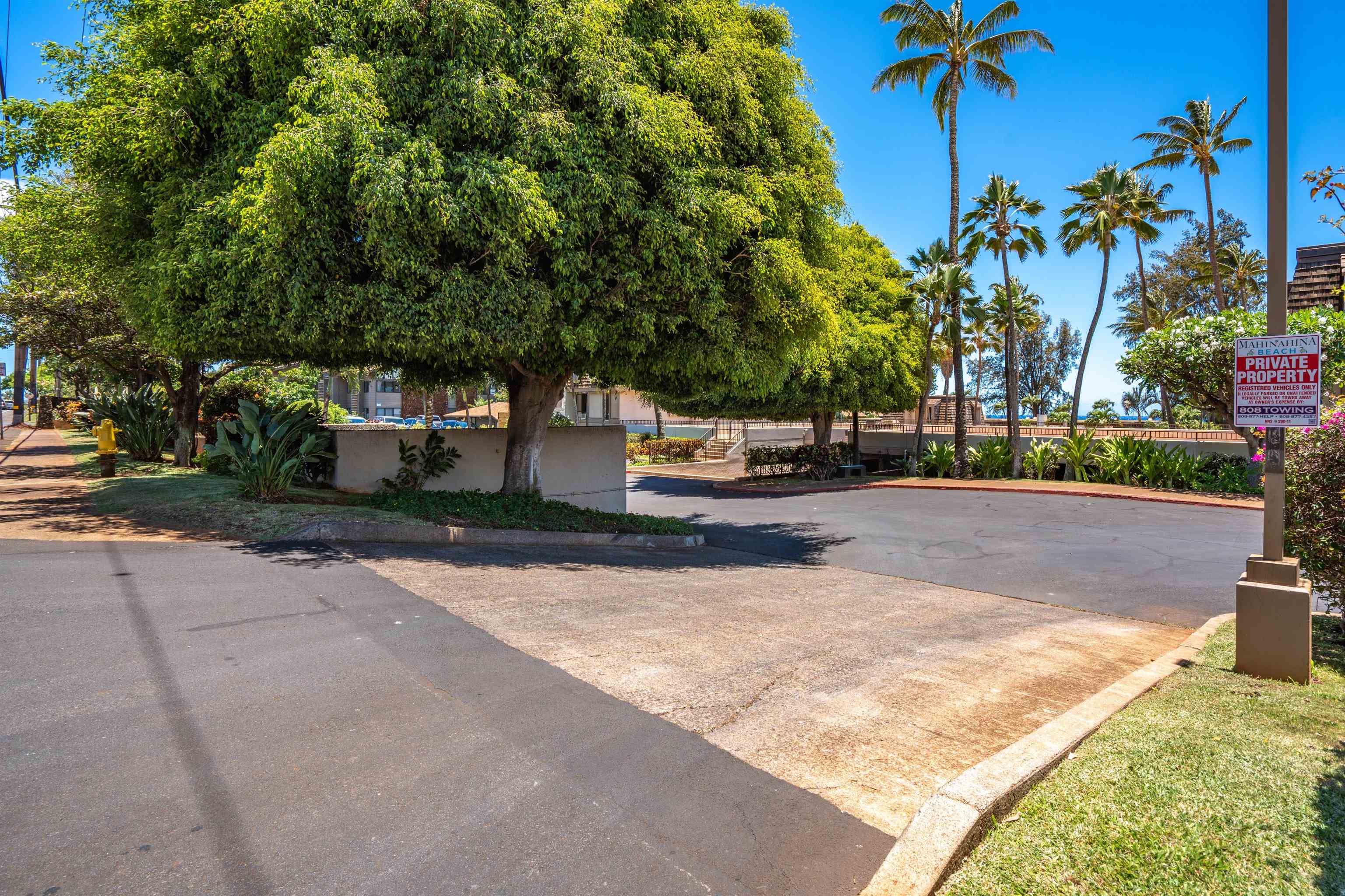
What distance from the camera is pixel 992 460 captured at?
84.0 feet

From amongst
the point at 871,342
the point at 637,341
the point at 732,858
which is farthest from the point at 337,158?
the point at 871,342

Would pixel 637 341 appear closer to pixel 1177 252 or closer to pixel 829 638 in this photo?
pixel 829 638

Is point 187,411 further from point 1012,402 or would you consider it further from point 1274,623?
point 1012,402

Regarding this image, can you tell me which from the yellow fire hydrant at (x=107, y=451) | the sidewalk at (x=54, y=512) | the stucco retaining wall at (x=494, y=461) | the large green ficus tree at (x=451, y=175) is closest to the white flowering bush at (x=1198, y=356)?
the large green ficus tree at (x=451, y=175)

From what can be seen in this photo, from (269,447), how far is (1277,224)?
12973 millimetres

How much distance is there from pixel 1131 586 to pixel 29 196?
18283 mm

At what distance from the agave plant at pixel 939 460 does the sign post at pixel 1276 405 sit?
21604mm

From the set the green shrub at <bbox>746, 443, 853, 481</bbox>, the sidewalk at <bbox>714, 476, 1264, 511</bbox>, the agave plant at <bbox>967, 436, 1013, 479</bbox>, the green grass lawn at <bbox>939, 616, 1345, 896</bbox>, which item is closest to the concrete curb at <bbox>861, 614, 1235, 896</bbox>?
the green grass lawn at <bbox>939, 616, 1345, 896</bbox>

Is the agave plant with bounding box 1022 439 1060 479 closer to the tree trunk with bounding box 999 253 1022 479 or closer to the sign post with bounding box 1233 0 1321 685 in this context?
the tree trunk with bounding box 999 253 1022 479

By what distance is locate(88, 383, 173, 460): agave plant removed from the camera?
63.6 ft

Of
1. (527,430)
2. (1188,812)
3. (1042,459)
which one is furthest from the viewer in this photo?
(1042,459)

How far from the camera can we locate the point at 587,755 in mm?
3814

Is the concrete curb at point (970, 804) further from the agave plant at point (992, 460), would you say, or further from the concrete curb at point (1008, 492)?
the agave plant at point (992, 460)

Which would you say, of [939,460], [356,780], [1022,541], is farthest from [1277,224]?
[939,460]
